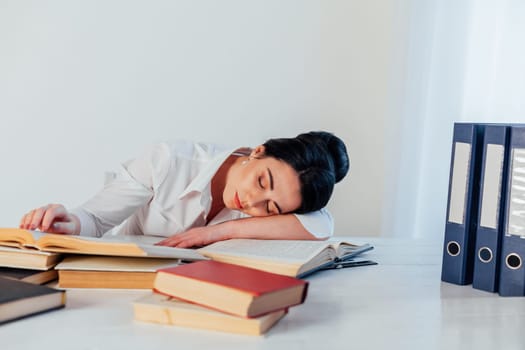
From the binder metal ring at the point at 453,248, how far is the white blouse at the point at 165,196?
0.43 metres

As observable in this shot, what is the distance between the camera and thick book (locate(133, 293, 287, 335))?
936 mm

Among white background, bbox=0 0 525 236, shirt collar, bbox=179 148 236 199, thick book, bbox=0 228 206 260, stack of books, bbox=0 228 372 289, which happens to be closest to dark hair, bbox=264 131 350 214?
shirt collar, bbox=179 148 236 199

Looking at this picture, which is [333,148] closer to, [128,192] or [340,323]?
[128,192]

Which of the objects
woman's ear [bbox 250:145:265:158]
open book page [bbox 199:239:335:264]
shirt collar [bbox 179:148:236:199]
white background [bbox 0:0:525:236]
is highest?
white background [bbox 0:0:525:236]

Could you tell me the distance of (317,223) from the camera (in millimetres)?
1719

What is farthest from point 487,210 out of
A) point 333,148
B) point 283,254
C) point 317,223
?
point 333,148

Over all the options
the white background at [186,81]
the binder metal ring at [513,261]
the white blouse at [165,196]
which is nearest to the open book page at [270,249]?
the white blouse at [165,196]

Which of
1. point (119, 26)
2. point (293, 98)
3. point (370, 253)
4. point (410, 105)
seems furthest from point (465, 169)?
point (119, 26)

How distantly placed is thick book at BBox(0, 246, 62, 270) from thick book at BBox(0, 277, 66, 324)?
107mm

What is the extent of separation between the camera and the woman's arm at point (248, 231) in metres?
1.56

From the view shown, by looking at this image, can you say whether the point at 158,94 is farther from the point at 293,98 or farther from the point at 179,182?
the point at 179,182

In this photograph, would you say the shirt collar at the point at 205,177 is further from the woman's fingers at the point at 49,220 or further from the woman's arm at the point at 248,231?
the woman's fingers at the point at 49,220

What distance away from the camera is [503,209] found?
125 cm

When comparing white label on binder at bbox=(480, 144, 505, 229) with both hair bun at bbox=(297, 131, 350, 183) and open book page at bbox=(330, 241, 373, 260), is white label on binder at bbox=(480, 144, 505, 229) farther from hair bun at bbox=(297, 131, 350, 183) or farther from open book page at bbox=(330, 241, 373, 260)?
hair bun at bbox=(297, 131, 350, 183)
